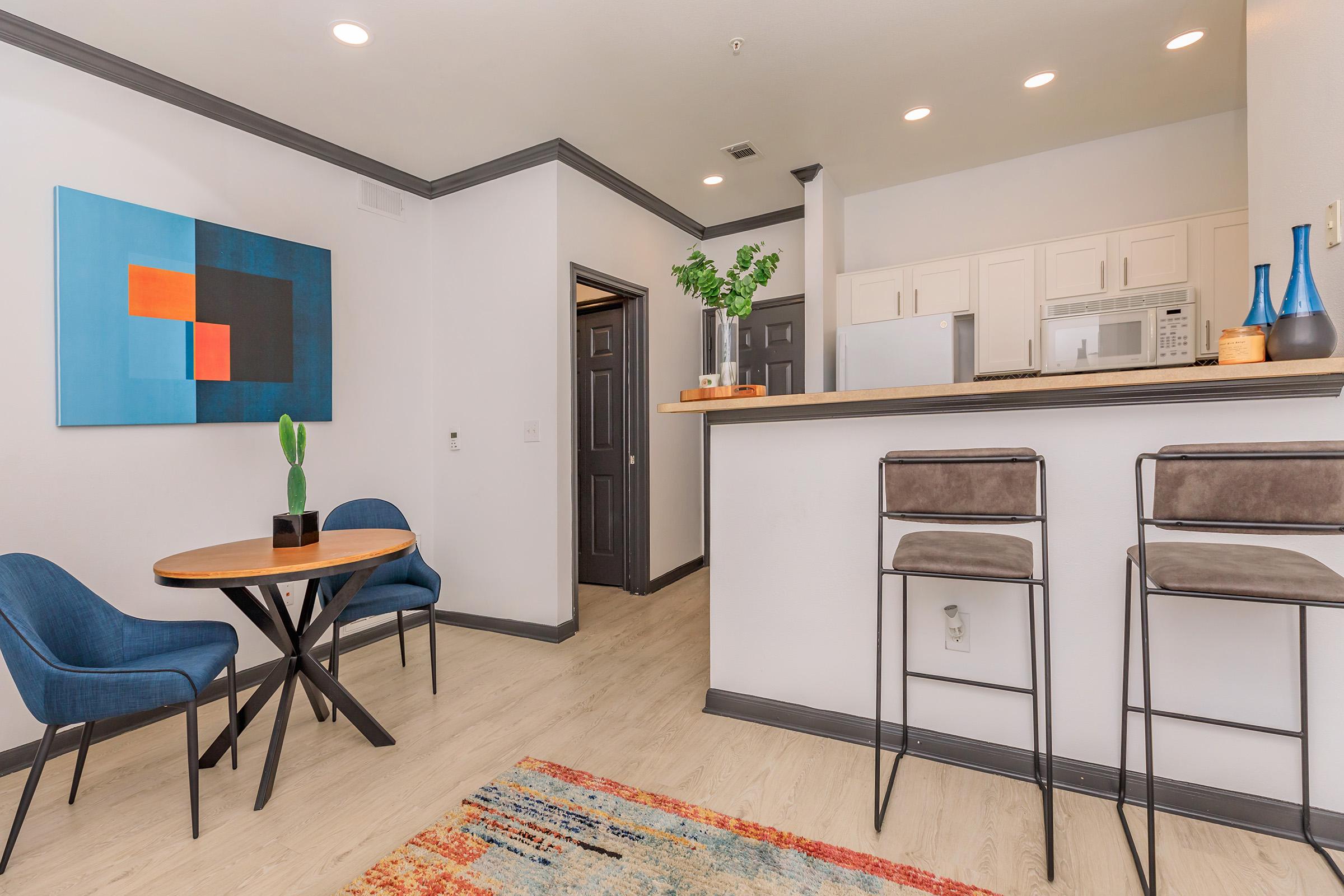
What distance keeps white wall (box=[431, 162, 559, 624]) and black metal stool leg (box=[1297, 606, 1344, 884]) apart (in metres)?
2.98

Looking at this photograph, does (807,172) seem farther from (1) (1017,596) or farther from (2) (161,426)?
(2) (161,426)

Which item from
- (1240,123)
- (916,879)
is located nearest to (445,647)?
(916,879)

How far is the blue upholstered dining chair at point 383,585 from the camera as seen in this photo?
2.59m

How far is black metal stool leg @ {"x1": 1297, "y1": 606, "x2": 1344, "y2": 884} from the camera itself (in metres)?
1.54

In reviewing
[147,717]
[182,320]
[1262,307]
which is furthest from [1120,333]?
[147,717]

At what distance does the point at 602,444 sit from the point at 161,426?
2596mm

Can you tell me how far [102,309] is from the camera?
2420 mm

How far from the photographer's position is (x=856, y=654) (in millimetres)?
2242

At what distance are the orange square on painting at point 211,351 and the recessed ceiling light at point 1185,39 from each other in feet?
14.8

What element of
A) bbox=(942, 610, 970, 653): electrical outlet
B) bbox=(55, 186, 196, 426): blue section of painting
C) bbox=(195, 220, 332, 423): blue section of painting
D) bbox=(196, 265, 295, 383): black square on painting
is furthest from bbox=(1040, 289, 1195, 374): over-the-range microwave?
bbox=(55, 186, 196, 426): blue section of painting

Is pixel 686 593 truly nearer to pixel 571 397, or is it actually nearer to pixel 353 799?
pixel 571 397

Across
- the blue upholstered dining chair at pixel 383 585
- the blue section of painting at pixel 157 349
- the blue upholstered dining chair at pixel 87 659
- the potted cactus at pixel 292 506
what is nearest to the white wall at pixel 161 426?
the blue section of painting at pixel 157 349

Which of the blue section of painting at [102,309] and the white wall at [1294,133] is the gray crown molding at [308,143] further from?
the white wall at [1294,133]

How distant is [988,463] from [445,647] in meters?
2.98
